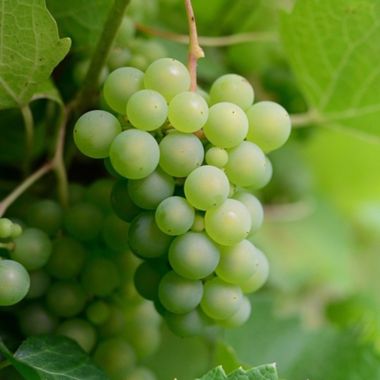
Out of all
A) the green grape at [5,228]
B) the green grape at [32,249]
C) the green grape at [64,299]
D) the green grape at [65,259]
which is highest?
the green grape at [5,228]

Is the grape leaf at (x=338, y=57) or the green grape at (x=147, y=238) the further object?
the grape leaf at (x=338, y=57)

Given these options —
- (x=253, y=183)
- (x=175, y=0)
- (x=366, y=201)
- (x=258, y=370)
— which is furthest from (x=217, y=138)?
(x=366, y=201)

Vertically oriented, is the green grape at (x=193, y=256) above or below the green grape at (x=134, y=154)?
below

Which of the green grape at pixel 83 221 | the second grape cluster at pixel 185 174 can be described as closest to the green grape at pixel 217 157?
the second grape cluster at pixel 185 174

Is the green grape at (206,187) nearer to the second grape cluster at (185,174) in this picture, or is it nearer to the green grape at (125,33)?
the second grape cluster at (185,174)

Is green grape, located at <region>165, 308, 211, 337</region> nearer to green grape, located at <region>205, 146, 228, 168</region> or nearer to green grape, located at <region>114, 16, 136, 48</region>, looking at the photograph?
green grape, located at <region>205, 146, 228, 168</region>

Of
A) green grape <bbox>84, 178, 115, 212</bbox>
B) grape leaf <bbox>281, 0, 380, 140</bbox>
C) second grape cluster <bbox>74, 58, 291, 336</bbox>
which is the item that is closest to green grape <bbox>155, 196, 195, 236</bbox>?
second grape cluster <bbox>74, 58, 291, 336</bbox>
